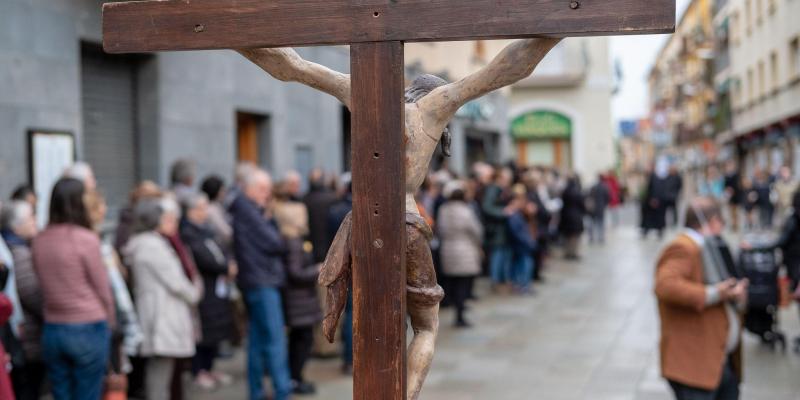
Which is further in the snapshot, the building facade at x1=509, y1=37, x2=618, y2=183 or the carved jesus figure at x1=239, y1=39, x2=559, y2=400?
the building facade at x1=509, y1=37, x2=618, y2=183

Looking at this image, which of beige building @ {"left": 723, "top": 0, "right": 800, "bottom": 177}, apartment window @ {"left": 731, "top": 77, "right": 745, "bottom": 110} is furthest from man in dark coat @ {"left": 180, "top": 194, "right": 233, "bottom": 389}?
apartment window @ {"left": 731, "top": 77, "right": 745, "bottom": 110}

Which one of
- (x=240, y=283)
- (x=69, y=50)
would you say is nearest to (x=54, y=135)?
(x=69, y=50)

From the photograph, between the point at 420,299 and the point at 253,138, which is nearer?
the point at 420,299

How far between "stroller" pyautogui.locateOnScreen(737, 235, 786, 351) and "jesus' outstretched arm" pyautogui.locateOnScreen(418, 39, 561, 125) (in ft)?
22.6

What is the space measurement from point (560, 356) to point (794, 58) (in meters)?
25.7

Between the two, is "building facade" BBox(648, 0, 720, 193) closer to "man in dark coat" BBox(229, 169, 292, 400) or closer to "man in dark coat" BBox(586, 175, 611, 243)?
"man in dark coat" BBox(586, 175, 611, 243)

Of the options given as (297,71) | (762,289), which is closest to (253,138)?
(762,289)

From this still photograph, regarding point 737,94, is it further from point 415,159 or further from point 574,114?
point 415,159

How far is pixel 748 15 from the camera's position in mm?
39125

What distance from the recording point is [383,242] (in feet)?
8.95

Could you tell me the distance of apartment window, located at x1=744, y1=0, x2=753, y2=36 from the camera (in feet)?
125

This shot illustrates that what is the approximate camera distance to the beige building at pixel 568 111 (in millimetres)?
35906

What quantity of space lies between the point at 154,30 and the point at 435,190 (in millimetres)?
9997

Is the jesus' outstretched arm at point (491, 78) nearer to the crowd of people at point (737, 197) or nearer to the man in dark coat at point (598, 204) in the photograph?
the crowd of people at point (737, 197)
